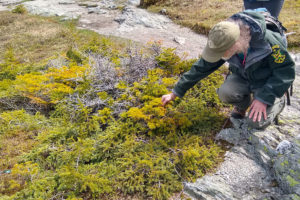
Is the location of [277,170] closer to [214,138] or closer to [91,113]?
[214,138]

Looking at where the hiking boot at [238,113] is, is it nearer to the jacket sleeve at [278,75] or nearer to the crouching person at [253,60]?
the crouching person at [253,60]

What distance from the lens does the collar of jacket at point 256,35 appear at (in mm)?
2174

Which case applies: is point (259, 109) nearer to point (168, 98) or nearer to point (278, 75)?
point (278, 75)

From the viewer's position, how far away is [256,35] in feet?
7.20

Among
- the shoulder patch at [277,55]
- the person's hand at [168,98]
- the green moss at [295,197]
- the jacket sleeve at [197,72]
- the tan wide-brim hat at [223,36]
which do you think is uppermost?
the tan wide-brim hat at [223,36]

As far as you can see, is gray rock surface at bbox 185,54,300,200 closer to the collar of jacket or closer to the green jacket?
the green jacket

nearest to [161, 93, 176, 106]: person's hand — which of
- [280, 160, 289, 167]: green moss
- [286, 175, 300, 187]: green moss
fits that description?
[280, 160, 289, 167]: green moss

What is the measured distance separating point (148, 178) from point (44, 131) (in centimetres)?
207

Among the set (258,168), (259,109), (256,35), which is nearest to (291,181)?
(258,168)

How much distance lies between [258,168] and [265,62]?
135 centimetres

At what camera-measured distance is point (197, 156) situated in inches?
101

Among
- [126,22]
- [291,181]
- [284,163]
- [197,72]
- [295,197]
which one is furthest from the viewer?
[126,22]

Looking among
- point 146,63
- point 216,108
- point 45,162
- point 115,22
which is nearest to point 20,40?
point 115,22

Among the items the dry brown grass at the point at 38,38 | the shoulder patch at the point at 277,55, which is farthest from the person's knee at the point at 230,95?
the dry brown grass at the point at 38,38
